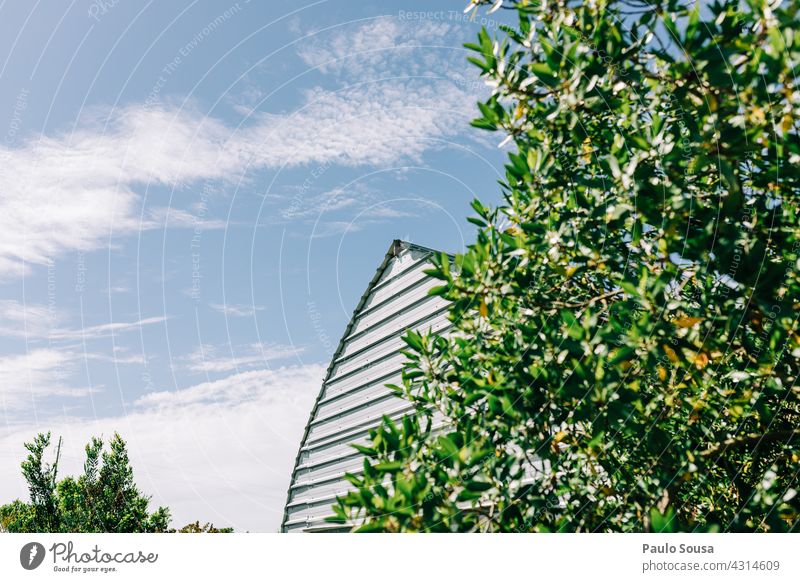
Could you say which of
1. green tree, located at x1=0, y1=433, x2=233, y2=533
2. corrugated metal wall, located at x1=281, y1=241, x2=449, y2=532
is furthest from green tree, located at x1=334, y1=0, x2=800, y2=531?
green tree, located at x1=0, y1=433, x2=233, y2=533

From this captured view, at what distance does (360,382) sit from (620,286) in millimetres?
8036

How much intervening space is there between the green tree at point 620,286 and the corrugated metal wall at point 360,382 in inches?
210

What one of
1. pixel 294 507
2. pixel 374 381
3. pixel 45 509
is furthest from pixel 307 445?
pixel 45 509

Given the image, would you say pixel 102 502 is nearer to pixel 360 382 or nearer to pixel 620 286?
pixel 360 382

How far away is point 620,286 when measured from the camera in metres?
2.80

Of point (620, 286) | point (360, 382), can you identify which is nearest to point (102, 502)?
point (360, 382)

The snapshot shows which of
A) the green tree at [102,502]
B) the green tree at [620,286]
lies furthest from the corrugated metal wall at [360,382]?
the green tree at [620,286]

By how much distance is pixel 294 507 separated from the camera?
11398 mm

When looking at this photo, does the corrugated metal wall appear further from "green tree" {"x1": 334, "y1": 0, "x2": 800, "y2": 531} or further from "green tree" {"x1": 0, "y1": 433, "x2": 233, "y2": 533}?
"green tree" {"x1": 334, "y1": 0, "x2": 800, "y2": 531}

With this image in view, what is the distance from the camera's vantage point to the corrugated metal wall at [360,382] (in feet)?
30.3

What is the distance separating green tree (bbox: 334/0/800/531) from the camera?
98.0 inches

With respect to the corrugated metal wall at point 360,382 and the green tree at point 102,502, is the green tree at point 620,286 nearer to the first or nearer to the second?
the corrugated metal wall at point 360,382

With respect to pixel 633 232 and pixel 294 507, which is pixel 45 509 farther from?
pixel 633 232

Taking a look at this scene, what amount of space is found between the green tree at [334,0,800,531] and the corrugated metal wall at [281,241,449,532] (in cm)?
534
